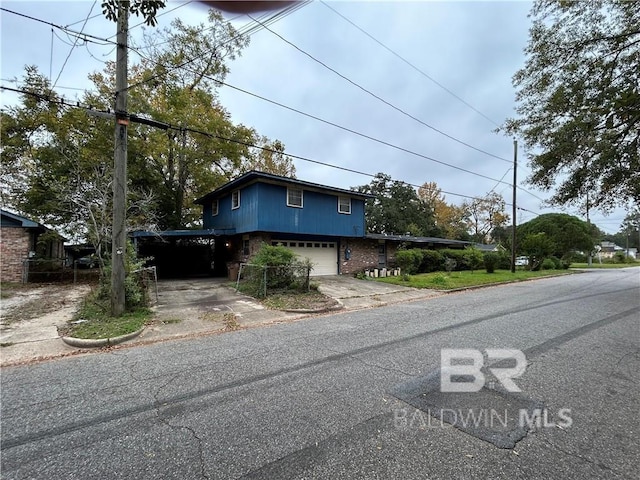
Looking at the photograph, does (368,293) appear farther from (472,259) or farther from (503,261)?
(503,261)

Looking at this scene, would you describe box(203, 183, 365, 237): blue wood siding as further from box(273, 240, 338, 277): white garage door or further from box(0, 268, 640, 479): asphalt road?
box(0, 268, 640, 479): asphalt road

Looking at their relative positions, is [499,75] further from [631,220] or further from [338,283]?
[631,220]

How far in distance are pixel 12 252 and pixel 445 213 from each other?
4095 centimetres

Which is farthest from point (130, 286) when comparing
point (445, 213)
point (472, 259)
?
point (445, 213)

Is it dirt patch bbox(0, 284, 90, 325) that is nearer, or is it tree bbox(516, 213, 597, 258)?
dirt patch bbox(0, 284, 90, 325)

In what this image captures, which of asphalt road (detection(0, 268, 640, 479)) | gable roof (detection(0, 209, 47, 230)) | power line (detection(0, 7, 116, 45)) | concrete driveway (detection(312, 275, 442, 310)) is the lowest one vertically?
concrete driveway (detection(312, 275, 442, 310))

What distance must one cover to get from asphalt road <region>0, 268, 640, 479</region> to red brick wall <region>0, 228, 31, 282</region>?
1208 cm

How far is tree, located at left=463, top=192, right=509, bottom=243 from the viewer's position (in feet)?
133

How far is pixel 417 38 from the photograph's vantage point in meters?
9.59

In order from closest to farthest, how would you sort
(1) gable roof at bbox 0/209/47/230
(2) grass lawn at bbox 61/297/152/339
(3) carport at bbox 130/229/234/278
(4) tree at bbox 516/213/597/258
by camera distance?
(2) grass lawn at bbox 61/297/152/339 < (1) gable roof at bbox 0/209/47/230 < (3) carport at bbox 130/229/234/278 < (4) tree at bbox 516/213/597/258

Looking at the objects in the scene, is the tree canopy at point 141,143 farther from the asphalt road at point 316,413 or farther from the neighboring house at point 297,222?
the asphalt road at point 316,413

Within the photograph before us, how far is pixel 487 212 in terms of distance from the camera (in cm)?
4159

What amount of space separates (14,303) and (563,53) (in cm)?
1921

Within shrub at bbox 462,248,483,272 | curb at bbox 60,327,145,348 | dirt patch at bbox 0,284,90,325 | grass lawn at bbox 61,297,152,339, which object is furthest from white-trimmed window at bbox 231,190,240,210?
shrub at bbox 462,248,483,272
